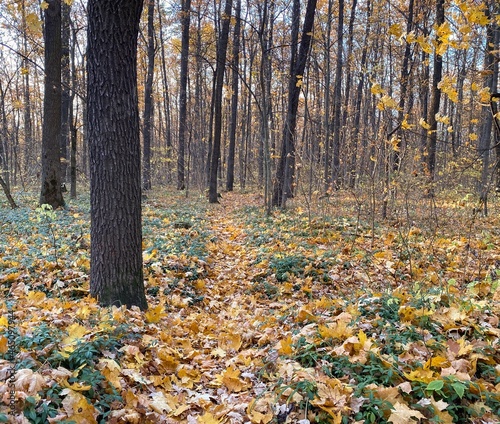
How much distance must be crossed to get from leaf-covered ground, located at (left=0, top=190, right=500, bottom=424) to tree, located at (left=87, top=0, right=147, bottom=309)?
0.37 meters

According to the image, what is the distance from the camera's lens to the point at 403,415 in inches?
84.4

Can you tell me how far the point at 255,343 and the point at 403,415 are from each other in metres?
1.81

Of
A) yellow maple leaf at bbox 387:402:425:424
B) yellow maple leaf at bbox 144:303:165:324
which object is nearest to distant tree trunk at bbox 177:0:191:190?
yellow maple leaf at bbox 144:303:165:324

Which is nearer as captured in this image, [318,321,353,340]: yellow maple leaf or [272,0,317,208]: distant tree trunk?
[318,321,353,340]: yellow maple leaf

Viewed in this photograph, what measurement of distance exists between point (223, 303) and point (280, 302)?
32.4 inches

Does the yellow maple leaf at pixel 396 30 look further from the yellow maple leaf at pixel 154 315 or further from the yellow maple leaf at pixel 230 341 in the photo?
the yellow maple leaf at pixel 154 315

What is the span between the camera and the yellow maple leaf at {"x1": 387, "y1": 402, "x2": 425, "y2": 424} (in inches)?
83.4

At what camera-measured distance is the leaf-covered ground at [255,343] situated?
7.49 feet

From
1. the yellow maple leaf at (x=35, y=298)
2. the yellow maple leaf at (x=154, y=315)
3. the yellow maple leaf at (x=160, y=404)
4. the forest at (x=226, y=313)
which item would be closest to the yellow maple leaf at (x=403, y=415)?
the forest at (x=226, y=313)

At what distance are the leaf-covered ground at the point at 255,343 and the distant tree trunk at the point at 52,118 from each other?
4.45m

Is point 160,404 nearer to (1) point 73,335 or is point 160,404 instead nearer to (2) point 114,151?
(1) point 73,335

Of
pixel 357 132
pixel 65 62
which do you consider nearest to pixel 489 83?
pixel 357 132

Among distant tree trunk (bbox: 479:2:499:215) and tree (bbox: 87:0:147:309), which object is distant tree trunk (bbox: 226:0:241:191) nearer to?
distant tree trunk (bbox: 479:2:499:215)

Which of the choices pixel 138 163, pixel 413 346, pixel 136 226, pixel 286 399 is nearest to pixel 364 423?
pixel 286 399
